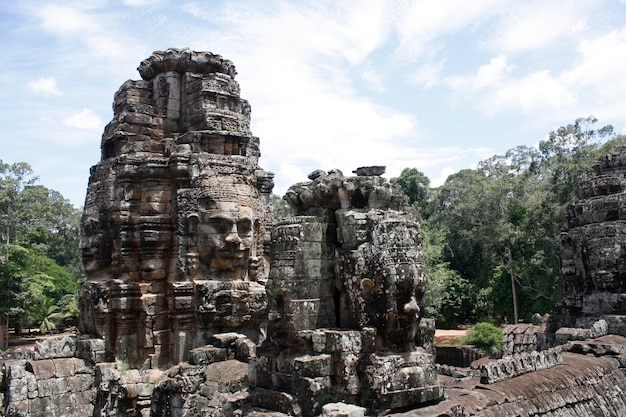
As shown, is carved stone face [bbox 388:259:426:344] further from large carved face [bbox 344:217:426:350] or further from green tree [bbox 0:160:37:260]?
green tree [bbox 0:160:37:260]

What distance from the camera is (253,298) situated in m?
11.3

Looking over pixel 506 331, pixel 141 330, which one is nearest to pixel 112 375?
pixel 141 330

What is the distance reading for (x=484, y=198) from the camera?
33219 millimetres

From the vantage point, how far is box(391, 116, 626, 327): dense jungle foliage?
27.0 m

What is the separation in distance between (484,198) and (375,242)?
92.0 feet

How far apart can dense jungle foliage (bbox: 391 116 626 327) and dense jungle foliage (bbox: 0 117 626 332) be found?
6 centimetres

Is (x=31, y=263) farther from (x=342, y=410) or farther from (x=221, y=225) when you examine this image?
(x=342, y=410)

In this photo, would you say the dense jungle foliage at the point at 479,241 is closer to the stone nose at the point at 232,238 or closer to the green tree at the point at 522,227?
the green tree at the point at 522,227

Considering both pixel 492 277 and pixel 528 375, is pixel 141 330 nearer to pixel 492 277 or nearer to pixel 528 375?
pixel 528 375

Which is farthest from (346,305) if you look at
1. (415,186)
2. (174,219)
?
(415,186)

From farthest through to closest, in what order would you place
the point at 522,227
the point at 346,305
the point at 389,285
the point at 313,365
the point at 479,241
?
1. the point at 479,241
2. the point at 522,227
3. the point at 346,305
4. the point at 389,285
5. the point at 313,365

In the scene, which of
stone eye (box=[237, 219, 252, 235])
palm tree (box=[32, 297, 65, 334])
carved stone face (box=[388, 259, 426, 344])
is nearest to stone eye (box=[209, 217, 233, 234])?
stone eye (box=[237, 219, 252, 235])

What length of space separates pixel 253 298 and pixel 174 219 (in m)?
2.28

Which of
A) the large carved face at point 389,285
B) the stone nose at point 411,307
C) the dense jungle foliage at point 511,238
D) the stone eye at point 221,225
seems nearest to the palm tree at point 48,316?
the dense jungle foliage at point 511,238
